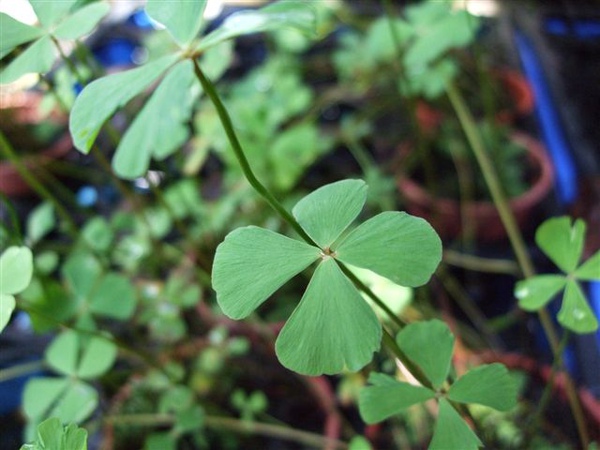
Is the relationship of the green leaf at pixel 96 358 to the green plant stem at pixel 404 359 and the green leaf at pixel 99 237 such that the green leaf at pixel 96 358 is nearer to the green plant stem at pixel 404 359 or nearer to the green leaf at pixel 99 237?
the green leaf at pixel 99 237

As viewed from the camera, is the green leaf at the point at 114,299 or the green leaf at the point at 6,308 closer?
the green leaf at the point at 6,308

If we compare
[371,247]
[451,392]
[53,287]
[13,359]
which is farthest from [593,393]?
[13,359]

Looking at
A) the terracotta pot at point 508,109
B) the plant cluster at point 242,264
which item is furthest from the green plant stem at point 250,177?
the terracotta pot at point 508,109

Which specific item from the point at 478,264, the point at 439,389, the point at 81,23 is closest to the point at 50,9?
the point at 81,23

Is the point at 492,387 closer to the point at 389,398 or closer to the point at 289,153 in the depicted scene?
the point at 389,398

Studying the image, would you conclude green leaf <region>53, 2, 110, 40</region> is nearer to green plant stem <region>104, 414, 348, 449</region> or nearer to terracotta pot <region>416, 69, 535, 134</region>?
green plant stem <region>104, 414, 348, 449</region>

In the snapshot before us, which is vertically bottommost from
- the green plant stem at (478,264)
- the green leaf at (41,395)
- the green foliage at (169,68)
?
the green plant stem at (478,264)
